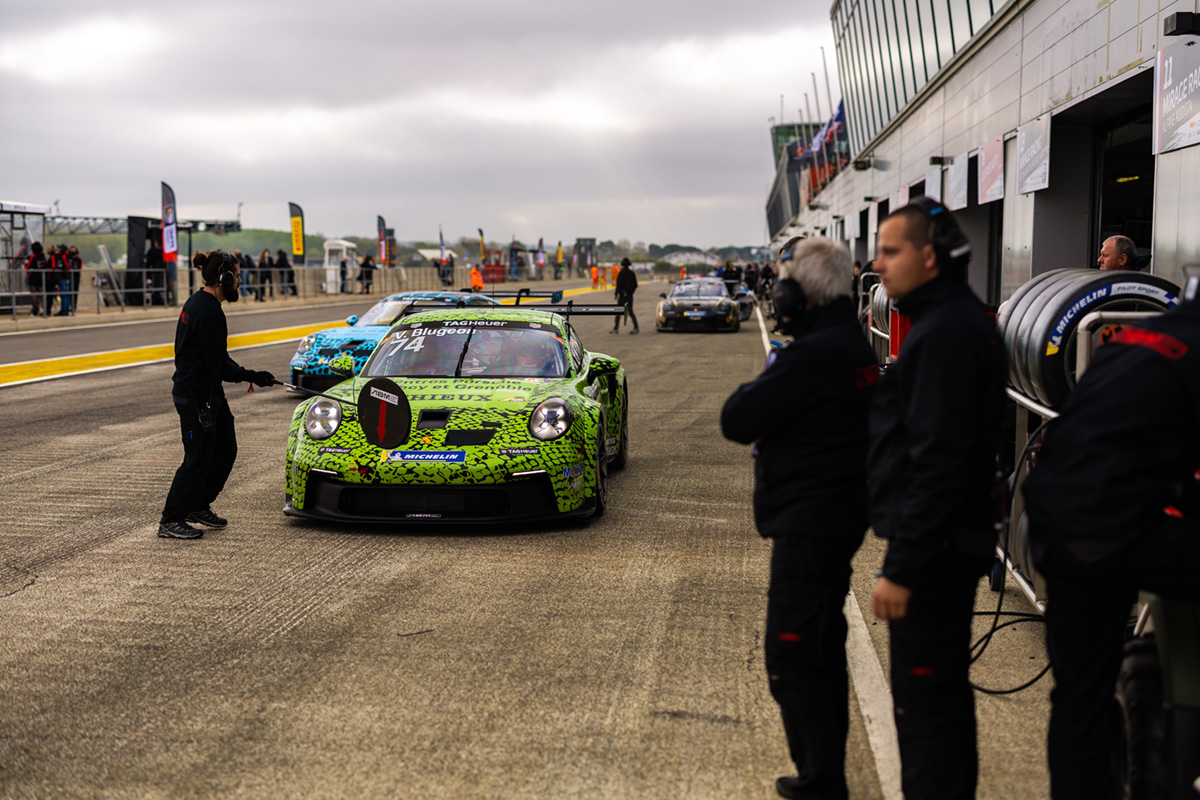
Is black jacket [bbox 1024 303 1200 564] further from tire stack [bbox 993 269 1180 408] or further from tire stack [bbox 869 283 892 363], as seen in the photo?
tire stack [bbox 869 283 892 363]

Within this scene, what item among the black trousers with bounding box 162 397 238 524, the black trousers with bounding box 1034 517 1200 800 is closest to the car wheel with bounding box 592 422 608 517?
the black trousers with bounding box 162 397 238 524

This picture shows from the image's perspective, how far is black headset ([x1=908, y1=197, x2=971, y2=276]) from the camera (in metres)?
2.90

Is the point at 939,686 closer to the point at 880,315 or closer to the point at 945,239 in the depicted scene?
the point at 945,239

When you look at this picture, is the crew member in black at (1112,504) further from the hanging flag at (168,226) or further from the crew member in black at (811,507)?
the hanging flag at (168,226)

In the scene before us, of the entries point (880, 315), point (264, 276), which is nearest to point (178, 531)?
point (880, 315)

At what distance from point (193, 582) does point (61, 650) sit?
111 centimetres

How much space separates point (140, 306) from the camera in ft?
111

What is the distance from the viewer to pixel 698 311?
93.4 ft

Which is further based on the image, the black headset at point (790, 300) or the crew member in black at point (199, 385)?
the crew member in black at point (199, 385)

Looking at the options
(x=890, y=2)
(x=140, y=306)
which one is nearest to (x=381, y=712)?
(x=890, y=2)

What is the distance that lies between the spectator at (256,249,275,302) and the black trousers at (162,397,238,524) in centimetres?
3533

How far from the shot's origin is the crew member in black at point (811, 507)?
3158mm

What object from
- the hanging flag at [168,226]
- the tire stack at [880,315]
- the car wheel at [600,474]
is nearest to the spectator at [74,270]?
Result: the hanging flag at [168,226]

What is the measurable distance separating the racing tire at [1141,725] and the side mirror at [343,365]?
9.73 metres
